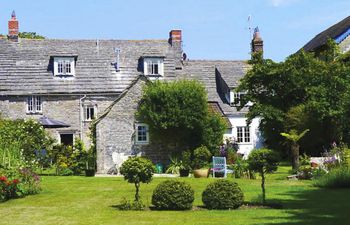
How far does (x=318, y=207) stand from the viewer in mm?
17469

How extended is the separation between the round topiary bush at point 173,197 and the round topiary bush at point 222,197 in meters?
0.57

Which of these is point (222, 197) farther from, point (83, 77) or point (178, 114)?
point (83, 77)

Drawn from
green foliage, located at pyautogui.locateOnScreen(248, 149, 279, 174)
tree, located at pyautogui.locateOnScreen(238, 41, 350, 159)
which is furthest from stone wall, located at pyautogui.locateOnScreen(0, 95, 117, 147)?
green foliage, located at pyautogui.locateOnScreen(248, 149, 279, 174)

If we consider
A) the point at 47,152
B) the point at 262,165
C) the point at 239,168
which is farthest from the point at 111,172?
the point at 262,165

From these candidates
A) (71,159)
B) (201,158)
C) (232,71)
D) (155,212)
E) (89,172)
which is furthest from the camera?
(232,71)

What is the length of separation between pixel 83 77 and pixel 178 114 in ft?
45.5

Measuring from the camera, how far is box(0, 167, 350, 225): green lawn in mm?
14961

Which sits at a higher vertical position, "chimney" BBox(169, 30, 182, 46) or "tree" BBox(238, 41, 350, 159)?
"chimney" BBox(169, 30, 182, 46)

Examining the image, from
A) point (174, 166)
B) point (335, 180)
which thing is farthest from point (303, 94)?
point (335, 180)

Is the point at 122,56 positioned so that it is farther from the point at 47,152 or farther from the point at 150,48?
the point at 47,152

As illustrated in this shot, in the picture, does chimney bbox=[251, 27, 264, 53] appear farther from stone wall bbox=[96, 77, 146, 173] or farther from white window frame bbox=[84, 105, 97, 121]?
stone wall bbox=[96, 77, 146, 173]

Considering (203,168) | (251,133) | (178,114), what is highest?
(178,114)

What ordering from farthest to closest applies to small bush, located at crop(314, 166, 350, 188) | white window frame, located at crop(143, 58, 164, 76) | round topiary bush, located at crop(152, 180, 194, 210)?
white window frame, located at crop(143, 58, 164, 76) < small bush, located at crop(314, 166, 350, 188) < round topiary bush, located at crop(152, 180, 194, 210)

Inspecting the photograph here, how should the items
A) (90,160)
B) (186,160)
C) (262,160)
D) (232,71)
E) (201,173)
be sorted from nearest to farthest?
1. (262,160)
2. (201,173)
3. (186,160)
4. (90,160)
5. (232,71)
